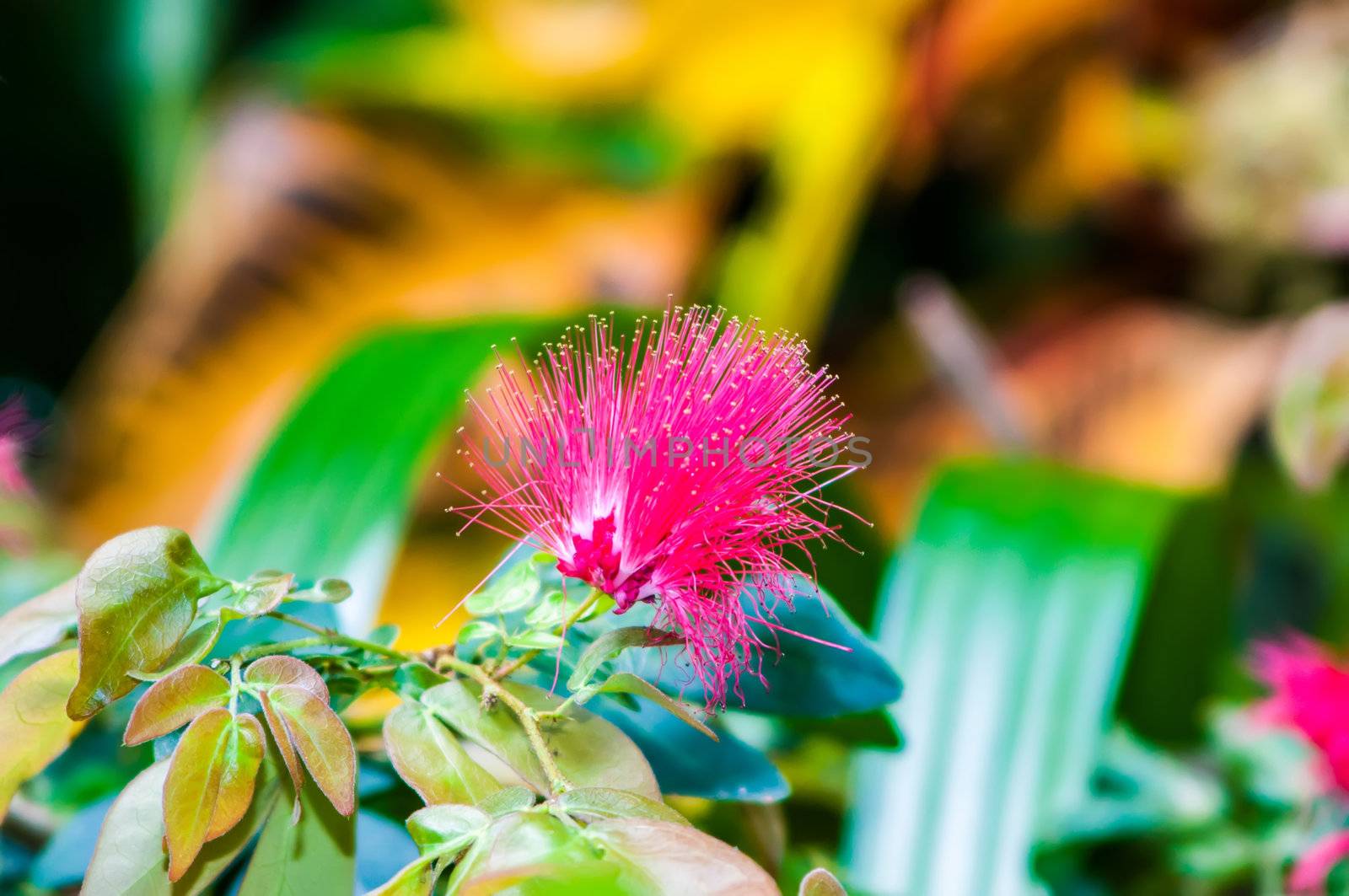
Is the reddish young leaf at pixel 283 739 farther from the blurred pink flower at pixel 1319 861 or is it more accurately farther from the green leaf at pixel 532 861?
the blurred pink flower at pixel 1319 861

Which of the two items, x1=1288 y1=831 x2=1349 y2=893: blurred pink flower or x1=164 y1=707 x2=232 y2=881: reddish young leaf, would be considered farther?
x1=1288 y1=831 x2=1349 y2=893: blurred pink flower

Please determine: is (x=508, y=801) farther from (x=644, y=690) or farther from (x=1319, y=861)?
(x=1319, y=861)

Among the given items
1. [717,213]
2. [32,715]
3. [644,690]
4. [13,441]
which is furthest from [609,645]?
[717,213]

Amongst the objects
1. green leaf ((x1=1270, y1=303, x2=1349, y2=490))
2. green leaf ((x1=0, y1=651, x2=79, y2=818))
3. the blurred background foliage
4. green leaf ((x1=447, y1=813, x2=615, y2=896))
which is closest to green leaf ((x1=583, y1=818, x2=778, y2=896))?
green leaf ((x1=447, y1=813, x2=615, y2=896))

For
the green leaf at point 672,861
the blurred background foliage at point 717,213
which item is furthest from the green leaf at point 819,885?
the blurred background foliage at point 717,213

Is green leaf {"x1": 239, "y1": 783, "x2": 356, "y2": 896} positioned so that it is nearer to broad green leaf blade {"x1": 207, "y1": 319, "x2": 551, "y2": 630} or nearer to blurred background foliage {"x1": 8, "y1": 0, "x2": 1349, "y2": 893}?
broad green leaf blade {"x1": 207, "y1": 319, "x2": 551, "y2": 630}

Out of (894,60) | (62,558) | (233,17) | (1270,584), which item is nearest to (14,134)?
(233,17)
